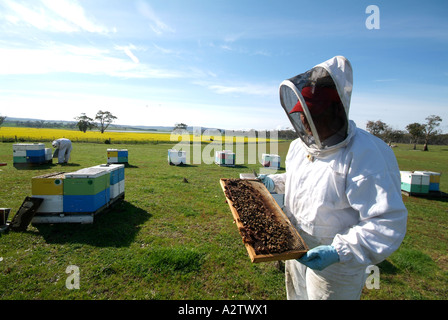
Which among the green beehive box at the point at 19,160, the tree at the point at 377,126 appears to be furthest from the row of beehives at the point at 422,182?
the tree at the point at 377,126

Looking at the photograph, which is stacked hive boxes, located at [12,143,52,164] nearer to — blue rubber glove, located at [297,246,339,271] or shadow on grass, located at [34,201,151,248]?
shadow on grass, located at [34,201,151,248]

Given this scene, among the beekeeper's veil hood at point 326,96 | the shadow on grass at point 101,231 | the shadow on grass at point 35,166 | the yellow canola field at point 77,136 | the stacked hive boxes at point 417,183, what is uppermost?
the yellow canola field at point 77,136

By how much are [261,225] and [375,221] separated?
0.94 metres

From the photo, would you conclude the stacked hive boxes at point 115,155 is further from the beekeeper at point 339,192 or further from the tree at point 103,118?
the tree at point 103,118

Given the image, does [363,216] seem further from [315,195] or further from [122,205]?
[122,205]

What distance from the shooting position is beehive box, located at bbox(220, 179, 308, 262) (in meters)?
1.72

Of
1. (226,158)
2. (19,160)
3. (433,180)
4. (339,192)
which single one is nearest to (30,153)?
(19,160)

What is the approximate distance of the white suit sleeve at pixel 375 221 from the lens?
1.39 m

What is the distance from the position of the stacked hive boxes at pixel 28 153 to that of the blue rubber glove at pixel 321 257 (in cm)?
1461

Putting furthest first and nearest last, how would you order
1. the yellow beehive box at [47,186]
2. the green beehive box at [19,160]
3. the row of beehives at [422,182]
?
the green beehive box at [19,160]
the row of beehives at [422,182]
the yellow beehive box at [47,186]

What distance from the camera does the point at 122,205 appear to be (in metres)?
6.57

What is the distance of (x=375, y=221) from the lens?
142cm

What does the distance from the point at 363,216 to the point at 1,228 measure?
6239 millimetres
